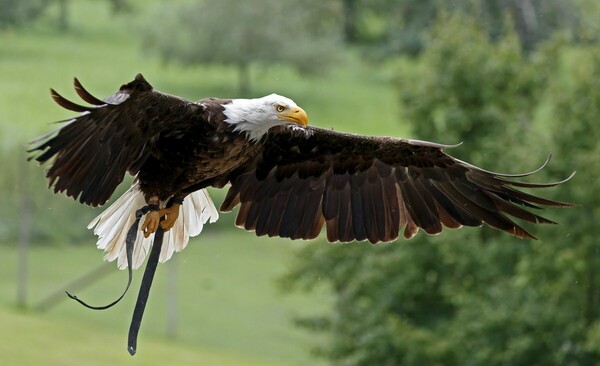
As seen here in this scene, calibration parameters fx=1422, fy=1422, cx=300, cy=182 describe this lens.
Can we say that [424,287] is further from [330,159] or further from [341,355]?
[330,159]

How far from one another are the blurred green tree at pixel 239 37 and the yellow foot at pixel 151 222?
1867 inches

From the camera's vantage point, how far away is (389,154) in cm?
951

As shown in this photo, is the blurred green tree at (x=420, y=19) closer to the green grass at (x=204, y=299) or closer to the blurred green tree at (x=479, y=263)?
the green grass at (x=204, y=299)

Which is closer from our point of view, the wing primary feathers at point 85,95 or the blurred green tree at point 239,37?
the wing primary feathers at point 85,95

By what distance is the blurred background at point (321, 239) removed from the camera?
23328mm

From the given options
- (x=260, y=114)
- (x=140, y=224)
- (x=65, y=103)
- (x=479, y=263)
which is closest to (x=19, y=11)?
(x=479, y=263)

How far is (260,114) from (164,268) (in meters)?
31.7

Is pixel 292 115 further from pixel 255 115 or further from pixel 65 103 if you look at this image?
pixel 65 103

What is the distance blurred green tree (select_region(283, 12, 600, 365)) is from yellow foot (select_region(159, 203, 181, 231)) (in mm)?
13019

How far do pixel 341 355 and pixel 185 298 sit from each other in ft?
48.3

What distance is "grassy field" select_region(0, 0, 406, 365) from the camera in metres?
32.9

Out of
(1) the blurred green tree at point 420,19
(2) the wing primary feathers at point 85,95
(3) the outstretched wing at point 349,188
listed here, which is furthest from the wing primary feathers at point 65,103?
(1) the blurred green tree at point 420,19

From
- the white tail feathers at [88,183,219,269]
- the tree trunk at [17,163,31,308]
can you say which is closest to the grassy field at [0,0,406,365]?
the tree trunk at [17,163,31,308]

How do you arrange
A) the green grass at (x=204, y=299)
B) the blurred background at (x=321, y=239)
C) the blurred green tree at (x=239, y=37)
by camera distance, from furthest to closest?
the blurred green tree at (x=239, y=37) < the green grass at (x=204, y=299) < the blurred background at (x=321, y=239)
